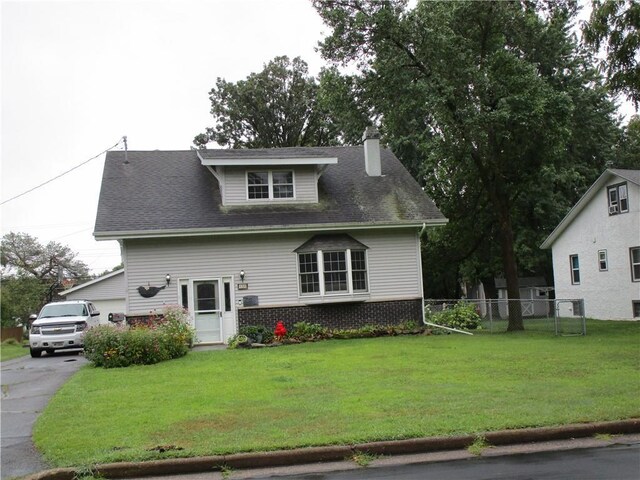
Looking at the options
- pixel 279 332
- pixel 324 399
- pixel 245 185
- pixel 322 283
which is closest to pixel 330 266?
pixel 322 283

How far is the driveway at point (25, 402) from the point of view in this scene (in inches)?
278

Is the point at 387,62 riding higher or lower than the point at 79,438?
higher

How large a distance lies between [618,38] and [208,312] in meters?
14.0

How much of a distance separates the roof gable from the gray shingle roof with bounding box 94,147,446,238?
11034 millimetres

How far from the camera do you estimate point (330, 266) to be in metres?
21.5

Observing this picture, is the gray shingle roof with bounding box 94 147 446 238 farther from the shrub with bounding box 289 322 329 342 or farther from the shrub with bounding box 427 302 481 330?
the shrub with bounding box 427 302 481 330

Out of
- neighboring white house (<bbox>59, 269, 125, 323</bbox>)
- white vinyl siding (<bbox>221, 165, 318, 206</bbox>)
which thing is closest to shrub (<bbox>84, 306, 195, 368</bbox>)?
white vinyl siding (<bbox>221, 165, 318, 206</bbox>)

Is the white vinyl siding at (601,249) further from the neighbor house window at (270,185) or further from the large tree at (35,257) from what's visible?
the large tree at (35,257)

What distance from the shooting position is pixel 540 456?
6.87 metres

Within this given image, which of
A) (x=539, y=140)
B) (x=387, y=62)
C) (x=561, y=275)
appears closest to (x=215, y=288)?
(x=387, y=62)

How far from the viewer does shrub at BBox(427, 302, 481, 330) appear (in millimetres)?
22078

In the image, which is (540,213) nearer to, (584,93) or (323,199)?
(584,93)

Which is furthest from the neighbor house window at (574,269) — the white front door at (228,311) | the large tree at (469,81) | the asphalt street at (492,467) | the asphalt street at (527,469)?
the asphalt street at (527,469)

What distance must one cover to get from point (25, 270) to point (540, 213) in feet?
145
